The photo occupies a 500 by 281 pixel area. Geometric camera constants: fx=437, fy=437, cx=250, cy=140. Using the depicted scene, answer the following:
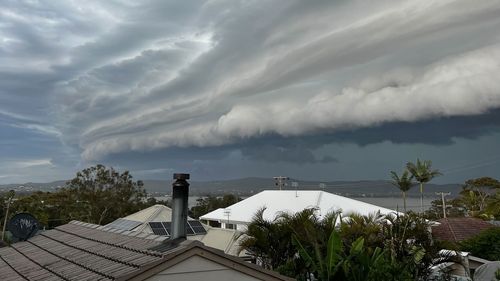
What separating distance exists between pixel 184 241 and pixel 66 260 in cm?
347

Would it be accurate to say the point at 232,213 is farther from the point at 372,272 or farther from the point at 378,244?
the point at 372,272

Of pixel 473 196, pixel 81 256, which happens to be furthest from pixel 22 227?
pixel 473 196

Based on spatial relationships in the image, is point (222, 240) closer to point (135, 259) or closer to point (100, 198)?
point (135, 259)

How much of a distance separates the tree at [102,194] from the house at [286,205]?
11.0 m

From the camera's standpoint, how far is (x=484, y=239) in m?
32.8

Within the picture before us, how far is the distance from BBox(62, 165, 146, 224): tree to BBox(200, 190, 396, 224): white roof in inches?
428

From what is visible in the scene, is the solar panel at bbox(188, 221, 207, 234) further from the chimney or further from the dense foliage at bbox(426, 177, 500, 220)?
the dense foliage at bbox(426, 177, 500, 220)

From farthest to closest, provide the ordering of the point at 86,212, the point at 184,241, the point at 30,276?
1. the point at 86,212
2. the point at 30,276
3. the point at 184,241

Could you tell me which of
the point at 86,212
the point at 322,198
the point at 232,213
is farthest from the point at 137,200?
the point at 322,198

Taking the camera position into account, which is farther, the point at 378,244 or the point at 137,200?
the point at 137,200

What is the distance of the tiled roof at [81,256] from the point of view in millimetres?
8562

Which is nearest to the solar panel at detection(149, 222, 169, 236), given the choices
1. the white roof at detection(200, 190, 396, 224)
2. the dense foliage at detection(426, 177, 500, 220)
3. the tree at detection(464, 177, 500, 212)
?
the white roof at detection(200, 190, 396, 224)

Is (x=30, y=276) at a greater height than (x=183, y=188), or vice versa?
(x=183, y=188)

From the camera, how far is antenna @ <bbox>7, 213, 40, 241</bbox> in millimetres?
16312
